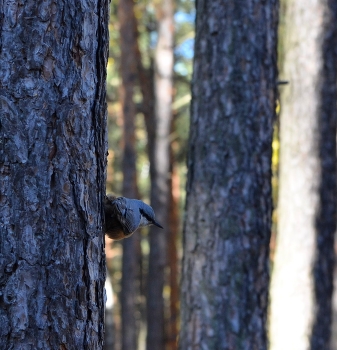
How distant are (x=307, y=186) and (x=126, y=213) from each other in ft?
16.4

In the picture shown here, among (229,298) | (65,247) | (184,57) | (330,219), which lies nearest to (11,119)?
(65,247)

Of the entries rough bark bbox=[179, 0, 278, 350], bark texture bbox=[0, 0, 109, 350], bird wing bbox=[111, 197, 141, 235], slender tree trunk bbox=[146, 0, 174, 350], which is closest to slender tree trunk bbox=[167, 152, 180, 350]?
slender tree trunk bbox=[146, 0, 174, 350]

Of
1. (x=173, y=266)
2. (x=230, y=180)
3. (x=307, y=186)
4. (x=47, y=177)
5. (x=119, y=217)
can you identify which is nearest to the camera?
(x=47, y=177)

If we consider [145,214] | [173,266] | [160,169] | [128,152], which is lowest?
[173,266]

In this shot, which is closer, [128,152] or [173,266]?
[128,152]

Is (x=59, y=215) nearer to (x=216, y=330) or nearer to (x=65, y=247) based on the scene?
(x=65, y=247)

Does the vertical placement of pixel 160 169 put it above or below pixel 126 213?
above

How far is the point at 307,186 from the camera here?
7168mm

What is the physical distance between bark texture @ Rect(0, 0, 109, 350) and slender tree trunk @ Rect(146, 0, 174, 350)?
35.8 feet

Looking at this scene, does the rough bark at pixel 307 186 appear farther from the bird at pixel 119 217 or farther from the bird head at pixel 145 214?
the bird at pixel 119 217

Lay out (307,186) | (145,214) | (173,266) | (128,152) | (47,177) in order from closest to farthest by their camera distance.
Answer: (47,177) < (145,214) < (307,186) < (128,152) < (173,266)

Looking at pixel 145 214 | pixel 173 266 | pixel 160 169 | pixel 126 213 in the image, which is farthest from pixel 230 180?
pixel 173 266

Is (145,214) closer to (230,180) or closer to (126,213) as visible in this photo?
(126,213)

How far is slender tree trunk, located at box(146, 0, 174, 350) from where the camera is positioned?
42.8 ft
